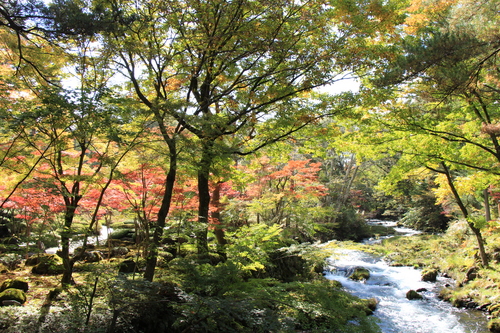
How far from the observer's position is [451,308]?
8.59 m

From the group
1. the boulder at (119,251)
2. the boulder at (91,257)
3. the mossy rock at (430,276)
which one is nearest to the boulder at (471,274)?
the mossy rock at (430,276)

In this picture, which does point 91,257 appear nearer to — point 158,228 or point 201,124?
point 158,228

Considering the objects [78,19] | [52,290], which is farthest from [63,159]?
[78,19]

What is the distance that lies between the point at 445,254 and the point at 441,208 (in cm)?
836

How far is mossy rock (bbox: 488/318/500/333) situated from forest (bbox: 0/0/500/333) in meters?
0.69

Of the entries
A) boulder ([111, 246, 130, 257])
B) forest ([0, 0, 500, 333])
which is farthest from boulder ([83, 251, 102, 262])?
boulder ([111, 246, 130, 257])

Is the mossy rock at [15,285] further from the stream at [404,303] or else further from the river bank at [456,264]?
the river bank at [456,264]

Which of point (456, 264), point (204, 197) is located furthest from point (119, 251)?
point (456, 264)

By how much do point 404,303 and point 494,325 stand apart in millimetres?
2516

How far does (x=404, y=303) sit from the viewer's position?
30.4ft

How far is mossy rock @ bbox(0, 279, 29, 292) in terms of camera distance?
5293mm

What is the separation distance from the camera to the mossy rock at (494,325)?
22.7ft

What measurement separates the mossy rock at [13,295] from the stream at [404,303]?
5.62 m

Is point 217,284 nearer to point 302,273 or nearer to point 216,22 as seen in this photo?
point 216,22
